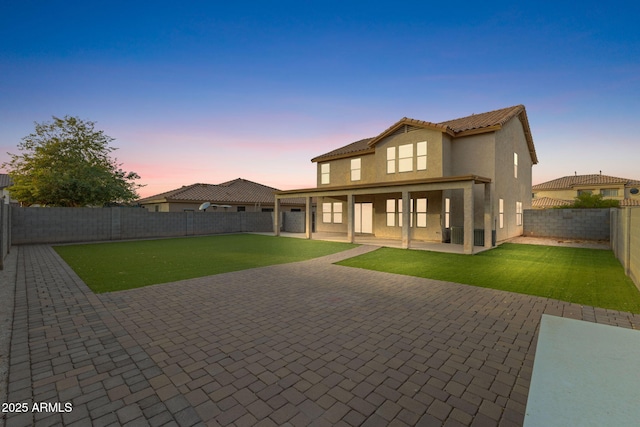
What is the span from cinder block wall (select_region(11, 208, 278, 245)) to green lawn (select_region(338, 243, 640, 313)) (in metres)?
15.7

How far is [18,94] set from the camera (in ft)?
42.9

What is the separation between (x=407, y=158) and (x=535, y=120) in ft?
33.7

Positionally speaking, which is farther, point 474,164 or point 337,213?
point 337,213

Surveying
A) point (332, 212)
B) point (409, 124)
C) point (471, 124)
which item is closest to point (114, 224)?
point (332, 212)

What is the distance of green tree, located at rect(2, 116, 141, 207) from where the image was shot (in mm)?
18609

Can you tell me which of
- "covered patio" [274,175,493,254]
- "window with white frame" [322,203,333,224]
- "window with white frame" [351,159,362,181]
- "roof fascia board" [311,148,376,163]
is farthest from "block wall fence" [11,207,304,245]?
"covered patio" [274,175,493,254]

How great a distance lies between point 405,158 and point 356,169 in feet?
14.9

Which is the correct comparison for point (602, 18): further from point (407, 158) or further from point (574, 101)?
point (407, 158)

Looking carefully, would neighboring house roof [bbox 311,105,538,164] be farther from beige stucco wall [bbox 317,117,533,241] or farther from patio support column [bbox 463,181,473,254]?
patio support column [bbox 463,181,473,254]

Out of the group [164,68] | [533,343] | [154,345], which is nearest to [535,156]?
[533,343]

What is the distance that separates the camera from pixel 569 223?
673 inches

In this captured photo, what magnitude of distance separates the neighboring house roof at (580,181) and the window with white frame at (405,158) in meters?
34.3

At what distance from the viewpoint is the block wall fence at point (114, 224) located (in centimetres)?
1552

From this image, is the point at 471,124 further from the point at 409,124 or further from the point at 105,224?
the point at 105,224
